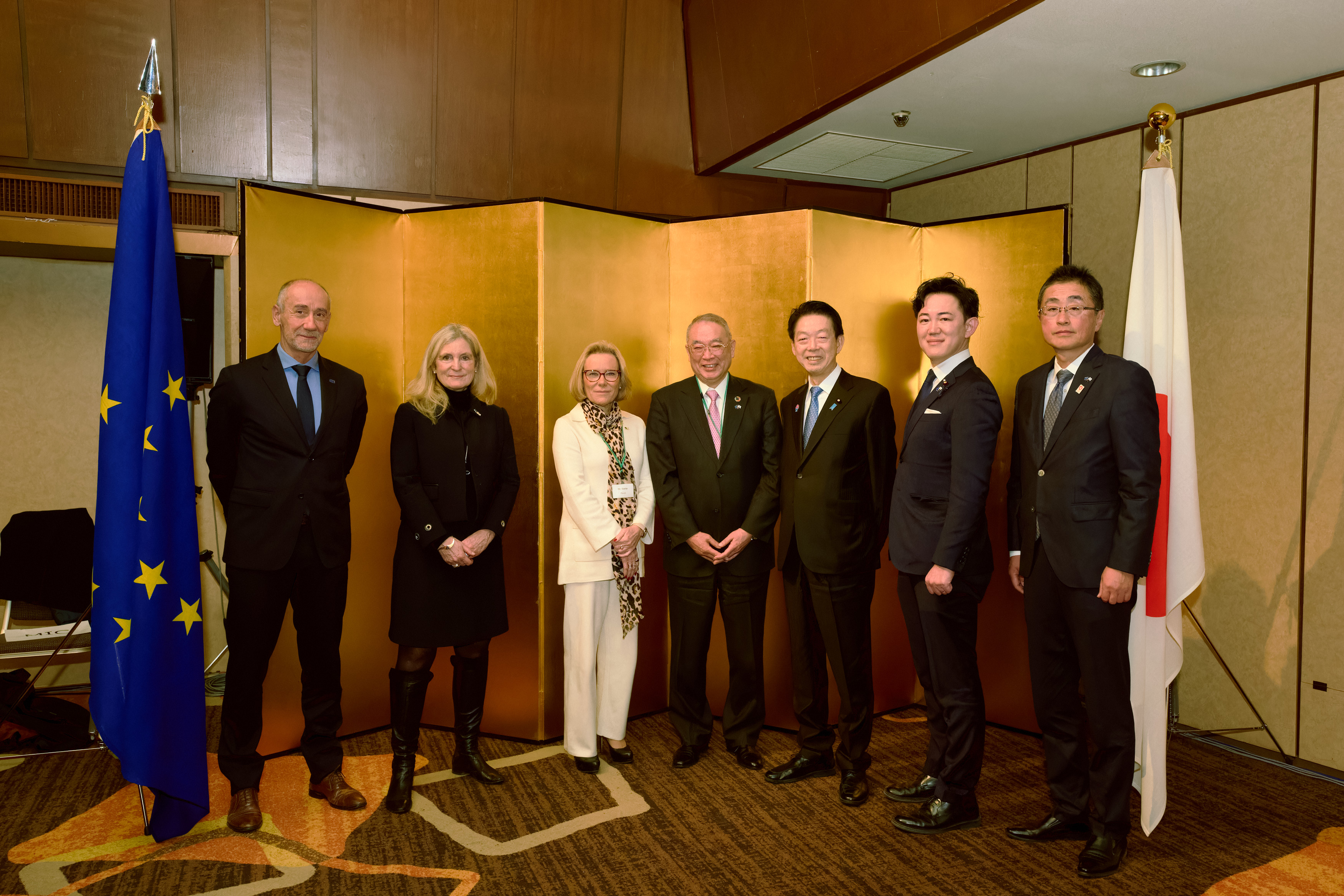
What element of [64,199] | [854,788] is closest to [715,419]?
[854,788]

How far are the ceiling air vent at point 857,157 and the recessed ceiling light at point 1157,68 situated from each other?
50.8 inches

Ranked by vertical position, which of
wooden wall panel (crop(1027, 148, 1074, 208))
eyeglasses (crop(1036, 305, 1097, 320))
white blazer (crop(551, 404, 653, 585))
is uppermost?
wooden wall panel (crop(1027, 148, 1074, 208))

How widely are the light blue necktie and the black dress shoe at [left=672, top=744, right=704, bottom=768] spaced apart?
4.54 feet

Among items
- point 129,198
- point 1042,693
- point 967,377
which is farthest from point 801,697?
point 129,198

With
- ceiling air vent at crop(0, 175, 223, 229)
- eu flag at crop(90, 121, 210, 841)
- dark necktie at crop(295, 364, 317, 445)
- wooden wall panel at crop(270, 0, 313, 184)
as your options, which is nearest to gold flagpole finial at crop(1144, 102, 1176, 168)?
dark necktie at crop(295, 364, 317, 445)

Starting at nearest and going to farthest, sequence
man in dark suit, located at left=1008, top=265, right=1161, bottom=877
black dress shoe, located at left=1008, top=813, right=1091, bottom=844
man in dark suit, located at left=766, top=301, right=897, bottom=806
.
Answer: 1. man in dark suit, located at left=1008, top=265, right=1161, bottom=877
2. black dress shoe, located at left=1008, top=813, right=1091, bottom=844
3. man in dark suit, located at left=766, top=301, right=897, bottom=806

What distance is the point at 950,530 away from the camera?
2896mm

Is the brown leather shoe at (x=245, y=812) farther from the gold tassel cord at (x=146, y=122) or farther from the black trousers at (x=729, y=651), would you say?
the gold tassel cord at (x=146, y=122)

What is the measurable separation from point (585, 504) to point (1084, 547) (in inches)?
73.4

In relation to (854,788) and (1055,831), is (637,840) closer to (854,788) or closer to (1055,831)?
(854,788)

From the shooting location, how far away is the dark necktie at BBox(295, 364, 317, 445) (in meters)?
3.07

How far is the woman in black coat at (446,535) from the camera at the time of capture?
10.5 ft

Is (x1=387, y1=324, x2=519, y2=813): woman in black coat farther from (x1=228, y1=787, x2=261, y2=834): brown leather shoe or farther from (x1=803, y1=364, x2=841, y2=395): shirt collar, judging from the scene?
(x1=803, y1=364, x2=841, y2=395): shirt collar

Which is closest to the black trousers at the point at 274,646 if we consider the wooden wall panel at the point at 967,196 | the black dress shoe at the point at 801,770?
the black dress shoe at the point at 801,770
